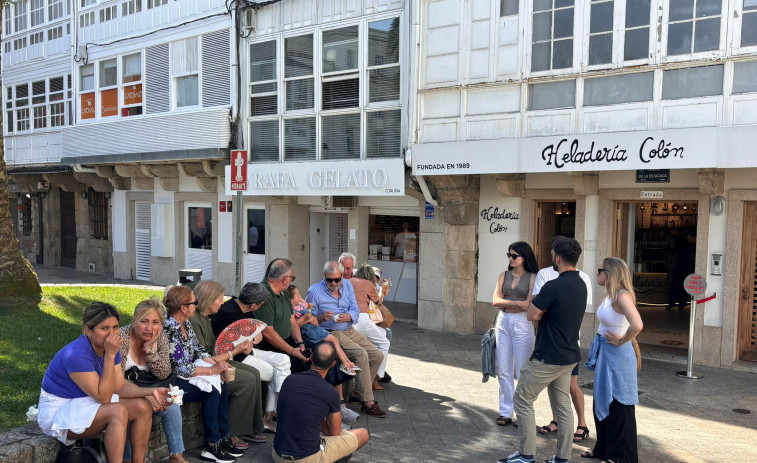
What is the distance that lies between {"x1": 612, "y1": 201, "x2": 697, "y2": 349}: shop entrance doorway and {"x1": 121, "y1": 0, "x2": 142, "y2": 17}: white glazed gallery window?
44.0 feet

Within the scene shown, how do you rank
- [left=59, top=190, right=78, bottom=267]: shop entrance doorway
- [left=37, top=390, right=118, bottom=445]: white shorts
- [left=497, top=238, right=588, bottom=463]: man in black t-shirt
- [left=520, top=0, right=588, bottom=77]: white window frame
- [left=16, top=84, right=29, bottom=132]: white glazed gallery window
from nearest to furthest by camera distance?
[left=37, top=390, right=118, bottom=445]: white shorts < [left=497, top=238, right=588, bottom=463]: man in black t-shirt < [left=520, top=0, right=588, bottom=77]: white window frame < [left=16, top=84, right=29, bottom=132]: white glazed gallery window < [left=59, top=190, right=78, bottom=267]: shop entrance doorway

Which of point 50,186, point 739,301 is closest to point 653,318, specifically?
point 739,301

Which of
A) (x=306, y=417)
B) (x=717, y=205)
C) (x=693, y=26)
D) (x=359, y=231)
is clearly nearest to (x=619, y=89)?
(x=693, y=26)

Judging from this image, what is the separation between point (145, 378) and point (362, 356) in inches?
102

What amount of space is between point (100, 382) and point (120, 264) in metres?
16.9

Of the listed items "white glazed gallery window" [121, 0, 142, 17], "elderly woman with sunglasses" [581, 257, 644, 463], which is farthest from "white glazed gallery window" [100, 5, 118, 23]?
"elderly woman with sunglasses" [581, 257, 644, 463]

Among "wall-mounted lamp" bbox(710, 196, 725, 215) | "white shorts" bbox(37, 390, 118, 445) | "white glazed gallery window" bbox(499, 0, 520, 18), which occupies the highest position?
"white glazed gallery window" bbox(499, 0, 520, 18)

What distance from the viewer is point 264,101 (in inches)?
612

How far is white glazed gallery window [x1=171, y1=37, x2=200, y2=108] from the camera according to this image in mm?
16922

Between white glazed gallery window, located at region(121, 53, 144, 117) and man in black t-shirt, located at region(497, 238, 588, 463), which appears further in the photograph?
white glazed gallery window, located at region(121, 53, 144, 117)

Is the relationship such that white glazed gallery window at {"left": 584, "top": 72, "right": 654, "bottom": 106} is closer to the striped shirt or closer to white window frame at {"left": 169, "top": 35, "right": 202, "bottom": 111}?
the striped shirt

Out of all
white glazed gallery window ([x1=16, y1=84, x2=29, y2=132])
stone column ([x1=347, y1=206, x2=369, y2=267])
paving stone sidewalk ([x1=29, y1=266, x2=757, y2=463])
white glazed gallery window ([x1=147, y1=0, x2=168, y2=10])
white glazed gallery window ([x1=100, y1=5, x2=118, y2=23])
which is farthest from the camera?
white glazed gallery window ([x1=16, y1=84, x2=29, y2=132])

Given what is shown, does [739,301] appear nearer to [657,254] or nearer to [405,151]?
[657,254]

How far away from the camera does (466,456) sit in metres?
6.34
